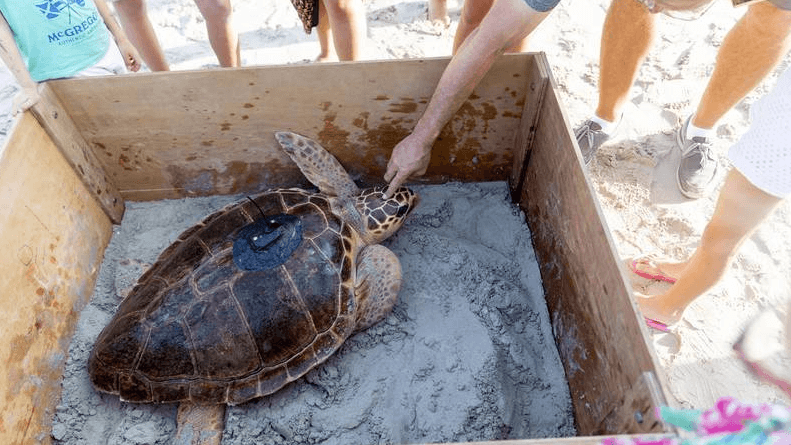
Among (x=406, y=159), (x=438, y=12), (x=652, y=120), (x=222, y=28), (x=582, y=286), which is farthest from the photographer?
(x=438, y=12)

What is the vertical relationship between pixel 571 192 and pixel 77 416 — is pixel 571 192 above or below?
above

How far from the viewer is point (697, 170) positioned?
6.60 feet

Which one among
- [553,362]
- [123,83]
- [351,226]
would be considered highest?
[123,83]

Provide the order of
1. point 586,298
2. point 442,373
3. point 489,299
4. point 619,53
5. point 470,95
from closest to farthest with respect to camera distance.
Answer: point 586,298 → point 442,373 → point 489,299 → point 470,95 → point 619,53

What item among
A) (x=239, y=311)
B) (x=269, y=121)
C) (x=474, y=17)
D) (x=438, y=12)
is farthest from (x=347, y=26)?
(x=239, y=311)

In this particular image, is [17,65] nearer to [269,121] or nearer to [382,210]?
[269,121]

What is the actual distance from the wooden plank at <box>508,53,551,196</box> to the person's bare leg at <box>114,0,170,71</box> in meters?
1.65

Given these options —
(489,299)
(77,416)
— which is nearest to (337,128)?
(489,299)

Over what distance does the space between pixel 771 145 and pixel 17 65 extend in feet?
6.88

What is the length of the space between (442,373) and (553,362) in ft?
1.08

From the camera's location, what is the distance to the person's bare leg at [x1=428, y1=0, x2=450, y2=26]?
114 inches

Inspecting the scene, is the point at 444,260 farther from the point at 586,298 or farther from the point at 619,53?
the point at 619,53

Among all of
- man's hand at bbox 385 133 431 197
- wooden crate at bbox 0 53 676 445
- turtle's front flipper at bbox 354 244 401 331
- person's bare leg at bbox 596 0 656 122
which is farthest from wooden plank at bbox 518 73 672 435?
person's bare leg at bbox 596 0 656 122

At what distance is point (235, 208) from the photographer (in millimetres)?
1607
